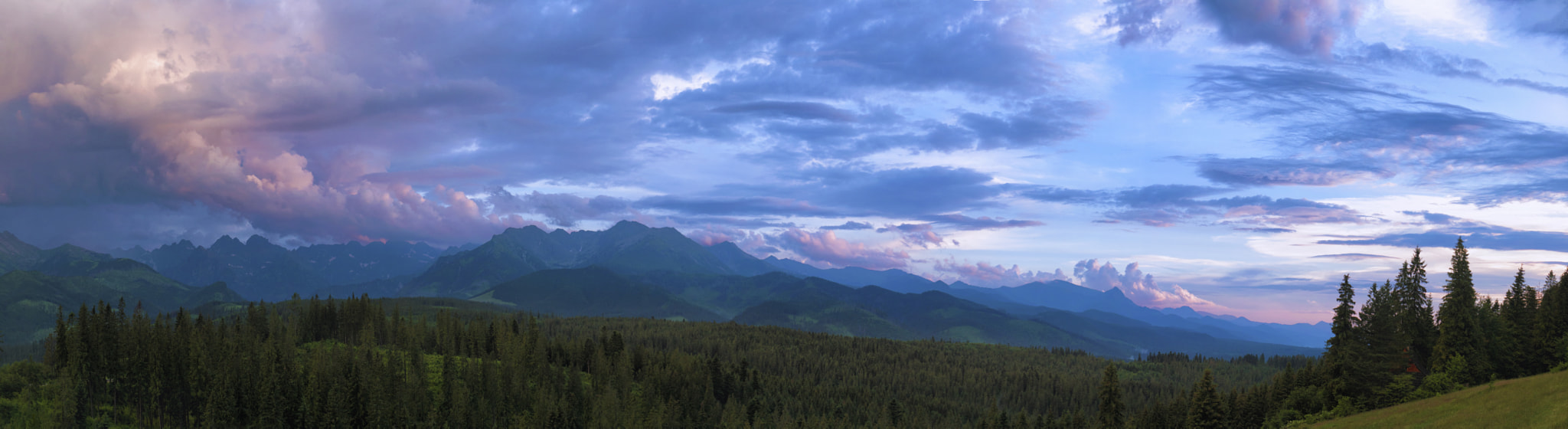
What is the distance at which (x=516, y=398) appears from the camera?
177m

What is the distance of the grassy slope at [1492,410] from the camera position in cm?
6159

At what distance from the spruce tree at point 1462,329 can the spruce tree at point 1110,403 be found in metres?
51.1

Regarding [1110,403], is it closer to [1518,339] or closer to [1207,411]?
[1207,411]

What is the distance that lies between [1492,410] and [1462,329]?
2804 inches

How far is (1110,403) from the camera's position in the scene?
138m

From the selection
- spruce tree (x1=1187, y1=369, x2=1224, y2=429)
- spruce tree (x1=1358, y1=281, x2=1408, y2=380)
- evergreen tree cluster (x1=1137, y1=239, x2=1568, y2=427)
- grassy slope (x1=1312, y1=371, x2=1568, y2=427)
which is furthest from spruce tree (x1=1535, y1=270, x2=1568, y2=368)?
spruce tree (x1=1187, y1=369, x2=1224, y2=429)

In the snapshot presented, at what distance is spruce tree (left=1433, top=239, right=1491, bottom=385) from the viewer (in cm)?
12281

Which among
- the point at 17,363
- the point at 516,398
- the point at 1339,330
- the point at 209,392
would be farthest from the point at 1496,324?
the point at 17,363

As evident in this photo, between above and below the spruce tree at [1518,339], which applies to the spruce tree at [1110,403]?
below

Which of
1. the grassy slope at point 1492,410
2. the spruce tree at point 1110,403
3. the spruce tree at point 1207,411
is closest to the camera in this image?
the grassy slope at point 1492,410

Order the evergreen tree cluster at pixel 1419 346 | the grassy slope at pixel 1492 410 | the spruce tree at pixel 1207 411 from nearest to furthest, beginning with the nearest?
the grassy slope at pixel 1492 410
the evergreen tree cluster at pixel 1419 346
the spruce tree at pixel 1207 411

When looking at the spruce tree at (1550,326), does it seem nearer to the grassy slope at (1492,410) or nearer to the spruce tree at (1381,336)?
the spruce tree at (1381,336)

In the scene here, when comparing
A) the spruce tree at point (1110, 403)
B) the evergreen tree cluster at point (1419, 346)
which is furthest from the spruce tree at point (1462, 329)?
the spruce tree at point (1110, 403)

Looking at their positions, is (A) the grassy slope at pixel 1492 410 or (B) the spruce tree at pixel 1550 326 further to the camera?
(B) the spruce tree at pixel 1550 326
